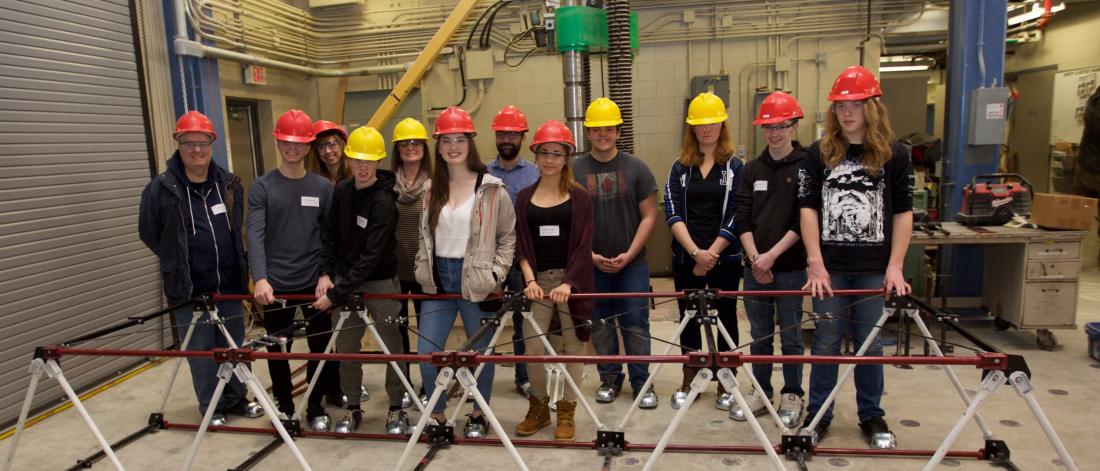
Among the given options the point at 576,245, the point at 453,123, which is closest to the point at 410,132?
the point at 453,123

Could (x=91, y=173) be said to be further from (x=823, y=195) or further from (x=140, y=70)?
(x=823, y=195)

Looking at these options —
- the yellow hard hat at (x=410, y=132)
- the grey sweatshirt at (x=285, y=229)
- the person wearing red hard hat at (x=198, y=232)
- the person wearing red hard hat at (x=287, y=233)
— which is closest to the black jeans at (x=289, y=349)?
the person wearing red hard hat at (x=287, y=233)

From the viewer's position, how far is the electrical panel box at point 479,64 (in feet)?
23.0

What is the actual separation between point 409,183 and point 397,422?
124 cm

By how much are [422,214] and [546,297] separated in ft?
2.30

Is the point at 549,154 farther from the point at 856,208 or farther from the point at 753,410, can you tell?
the point at 753,410

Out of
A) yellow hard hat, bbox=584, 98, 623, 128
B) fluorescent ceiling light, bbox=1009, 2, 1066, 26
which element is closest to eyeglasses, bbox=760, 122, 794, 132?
yellow hard hat, bbox=584, 98, 623, 128

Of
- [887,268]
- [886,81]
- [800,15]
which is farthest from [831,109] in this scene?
[886,81]

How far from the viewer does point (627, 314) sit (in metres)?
3.70

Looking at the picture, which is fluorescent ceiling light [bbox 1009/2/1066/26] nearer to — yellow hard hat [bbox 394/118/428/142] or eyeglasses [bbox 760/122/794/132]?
eyeglasses [bbox 760/122/794/132]

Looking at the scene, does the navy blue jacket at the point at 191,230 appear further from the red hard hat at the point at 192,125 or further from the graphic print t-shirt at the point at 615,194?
the graphic print t-shirt at the point at 615,194

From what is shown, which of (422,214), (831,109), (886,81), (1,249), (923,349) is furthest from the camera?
(886,81)

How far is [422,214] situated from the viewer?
316 cm

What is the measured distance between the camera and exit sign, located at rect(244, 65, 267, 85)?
603 cm
